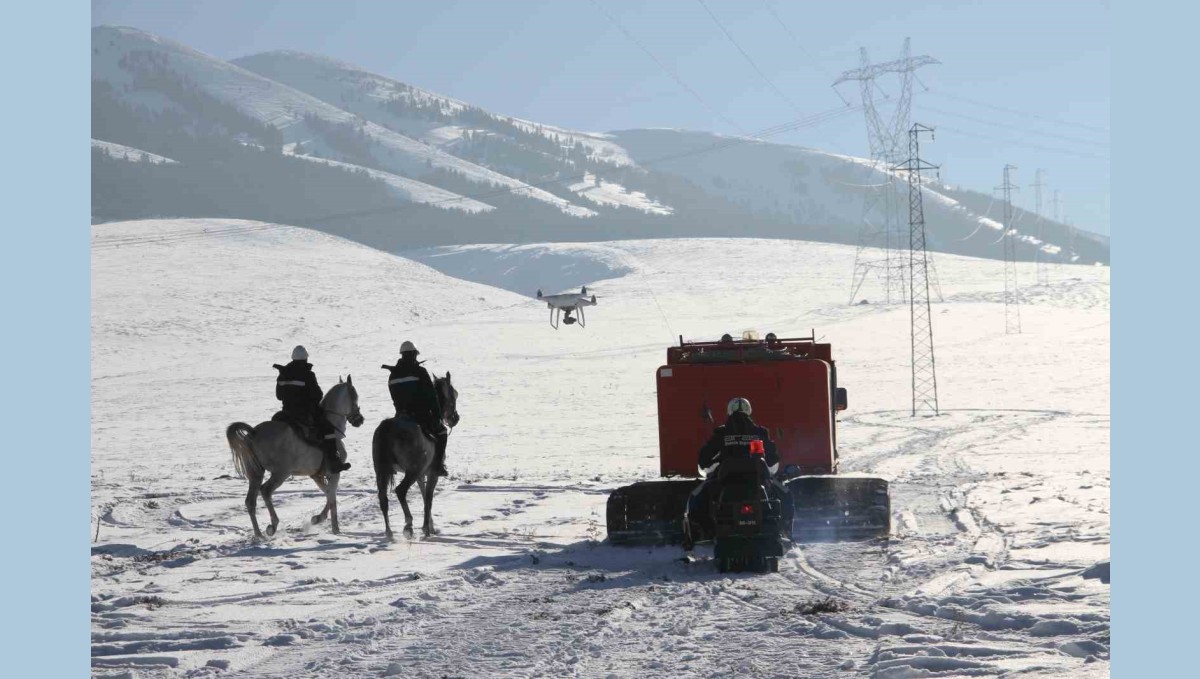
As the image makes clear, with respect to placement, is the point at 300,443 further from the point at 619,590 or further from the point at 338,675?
the point at 338,675

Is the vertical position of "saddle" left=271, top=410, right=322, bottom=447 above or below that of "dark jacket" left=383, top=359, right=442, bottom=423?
below

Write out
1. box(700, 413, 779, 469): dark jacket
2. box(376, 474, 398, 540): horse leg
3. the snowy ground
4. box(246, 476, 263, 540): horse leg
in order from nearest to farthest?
the snowy ground → box(700, 413, 779, 469): dark jacket → box(246, 476, 263, 540): horse leg → box(376, 474, 398, 540): horse leg

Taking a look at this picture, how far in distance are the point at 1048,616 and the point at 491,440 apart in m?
25.8

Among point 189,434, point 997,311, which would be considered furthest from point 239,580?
point 997,311

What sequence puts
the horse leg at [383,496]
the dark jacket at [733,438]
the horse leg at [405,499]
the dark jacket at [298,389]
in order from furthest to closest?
the dark jacket at [298,389]
the horse leg at [405,499]
the horse leg at [383,496]
the dark jacket at [733,438]

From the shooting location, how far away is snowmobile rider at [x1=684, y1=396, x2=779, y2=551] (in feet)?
43.4

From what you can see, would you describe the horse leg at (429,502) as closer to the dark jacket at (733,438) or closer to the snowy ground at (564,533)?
the snowy ground at (564,533)

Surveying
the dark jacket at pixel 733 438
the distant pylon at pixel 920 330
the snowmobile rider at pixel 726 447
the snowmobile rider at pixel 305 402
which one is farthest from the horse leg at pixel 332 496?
the distant pylon at pixel 920 330

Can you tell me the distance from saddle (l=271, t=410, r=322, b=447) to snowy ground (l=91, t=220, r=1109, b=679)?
1.34 m

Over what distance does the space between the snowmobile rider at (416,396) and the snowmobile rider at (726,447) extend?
4568 mm

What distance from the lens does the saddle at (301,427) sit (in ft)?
55.1

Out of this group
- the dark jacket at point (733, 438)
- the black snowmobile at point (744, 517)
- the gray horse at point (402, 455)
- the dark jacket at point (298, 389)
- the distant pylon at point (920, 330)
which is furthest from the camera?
the distant pylon at point (920, 330)

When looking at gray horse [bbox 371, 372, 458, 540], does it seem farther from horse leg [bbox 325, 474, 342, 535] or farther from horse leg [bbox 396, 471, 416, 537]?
horse leg [bbox 325, 474, 342, 535]

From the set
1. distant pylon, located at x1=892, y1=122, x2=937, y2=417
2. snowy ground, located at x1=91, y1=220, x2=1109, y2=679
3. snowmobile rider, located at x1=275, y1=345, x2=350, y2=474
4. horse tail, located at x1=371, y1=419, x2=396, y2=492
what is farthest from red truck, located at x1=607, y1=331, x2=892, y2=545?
distant pylon, located at x1=892, y1=122, x2=937, y2=417
